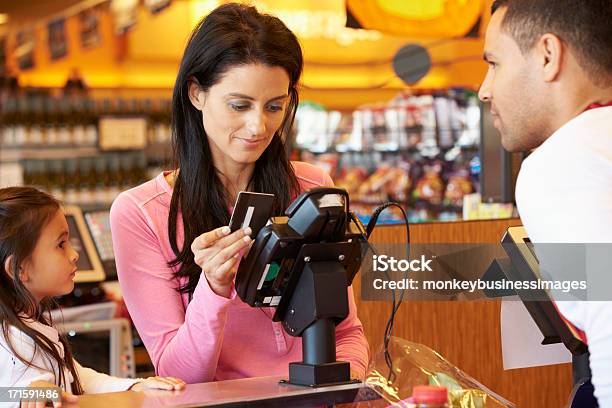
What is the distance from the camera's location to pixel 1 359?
1929 millimetres

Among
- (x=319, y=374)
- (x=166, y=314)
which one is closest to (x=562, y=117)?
(x=319, y=374)

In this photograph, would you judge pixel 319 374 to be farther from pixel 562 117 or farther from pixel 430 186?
pixel 430 186

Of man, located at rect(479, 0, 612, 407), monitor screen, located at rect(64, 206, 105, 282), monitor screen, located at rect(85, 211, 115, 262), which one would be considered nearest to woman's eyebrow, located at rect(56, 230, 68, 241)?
man, located at rect(479, 0, 612, 407)

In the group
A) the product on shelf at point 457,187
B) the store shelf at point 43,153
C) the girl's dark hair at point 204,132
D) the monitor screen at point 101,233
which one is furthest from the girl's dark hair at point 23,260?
the store shelf at point 43,153

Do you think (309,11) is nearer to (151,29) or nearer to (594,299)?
(151,29)

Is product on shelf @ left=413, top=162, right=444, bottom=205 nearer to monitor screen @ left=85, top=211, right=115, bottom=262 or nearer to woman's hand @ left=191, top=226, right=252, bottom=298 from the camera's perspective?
monitor screen @ left=85, top=211, right=115, bottom=262

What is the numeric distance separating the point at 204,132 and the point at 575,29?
1.01 metres

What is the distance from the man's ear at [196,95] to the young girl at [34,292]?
425 millimetres

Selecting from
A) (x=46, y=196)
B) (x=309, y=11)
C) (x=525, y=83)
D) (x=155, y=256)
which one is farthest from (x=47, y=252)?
(x=309, y=11)

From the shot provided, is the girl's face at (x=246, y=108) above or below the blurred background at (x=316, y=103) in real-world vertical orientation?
below

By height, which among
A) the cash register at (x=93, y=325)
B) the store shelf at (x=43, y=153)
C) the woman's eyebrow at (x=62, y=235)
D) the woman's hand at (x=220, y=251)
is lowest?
the cash register at (x=93, y=325)

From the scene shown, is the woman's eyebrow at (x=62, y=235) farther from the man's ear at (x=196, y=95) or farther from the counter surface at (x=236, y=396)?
the counter surface at (x=236, y=396)

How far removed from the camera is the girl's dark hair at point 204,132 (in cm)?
208

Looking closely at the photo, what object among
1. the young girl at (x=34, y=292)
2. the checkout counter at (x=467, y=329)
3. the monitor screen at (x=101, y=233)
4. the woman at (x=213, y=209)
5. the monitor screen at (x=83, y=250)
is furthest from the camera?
the monitor screen at (x=101, y=233)
